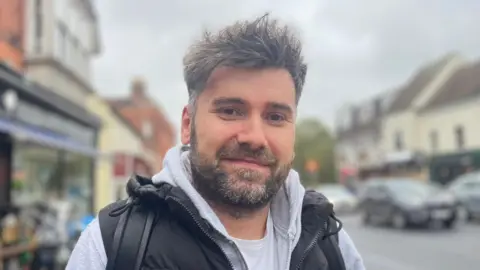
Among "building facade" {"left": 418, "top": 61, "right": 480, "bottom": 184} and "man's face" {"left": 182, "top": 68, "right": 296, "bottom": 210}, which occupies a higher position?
"building facade" {"left": 418, "top": 61, "right": 480, "bottom": 184}

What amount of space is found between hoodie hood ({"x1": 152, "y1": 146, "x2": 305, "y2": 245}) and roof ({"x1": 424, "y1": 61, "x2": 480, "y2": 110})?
3329 cm

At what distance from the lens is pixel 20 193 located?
11.6 meters

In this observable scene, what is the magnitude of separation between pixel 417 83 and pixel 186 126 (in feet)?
140

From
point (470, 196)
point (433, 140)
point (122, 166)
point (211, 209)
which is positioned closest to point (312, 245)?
point (211, 209)

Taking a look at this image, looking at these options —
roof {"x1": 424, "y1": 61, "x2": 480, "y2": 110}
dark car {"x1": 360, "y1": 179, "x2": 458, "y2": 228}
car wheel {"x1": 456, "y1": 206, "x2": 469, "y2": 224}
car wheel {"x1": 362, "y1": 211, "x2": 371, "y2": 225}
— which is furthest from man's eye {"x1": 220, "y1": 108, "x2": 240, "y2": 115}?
roof {"x1": 424, "y1": 61, "x2": 480, "y2": 110}

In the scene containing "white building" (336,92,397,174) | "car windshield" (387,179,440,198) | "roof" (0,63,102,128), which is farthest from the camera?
"white building" (336,92,397,174)

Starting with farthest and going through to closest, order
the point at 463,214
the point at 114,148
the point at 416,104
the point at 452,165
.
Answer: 1. the point at 416,104
2. the point at 114,148
3. the point at 452,165
4. the point at 463,214

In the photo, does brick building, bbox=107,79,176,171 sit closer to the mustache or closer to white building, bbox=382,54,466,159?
white building, bbox=382,54,466,159

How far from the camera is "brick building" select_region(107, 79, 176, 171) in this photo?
54.0 meters

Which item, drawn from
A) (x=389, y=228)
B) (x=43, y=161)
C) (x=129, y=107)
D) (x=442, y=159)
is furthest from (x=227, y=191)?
(x=129, y=107)

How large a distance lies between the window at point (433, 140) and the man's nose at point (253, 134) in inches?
1496

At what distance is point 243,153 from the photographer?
1.62 metres

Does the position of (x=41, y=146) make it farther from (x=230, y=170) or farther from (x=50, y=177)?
(x=230, y=170)

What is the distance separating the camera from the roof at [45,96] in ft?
31.7
